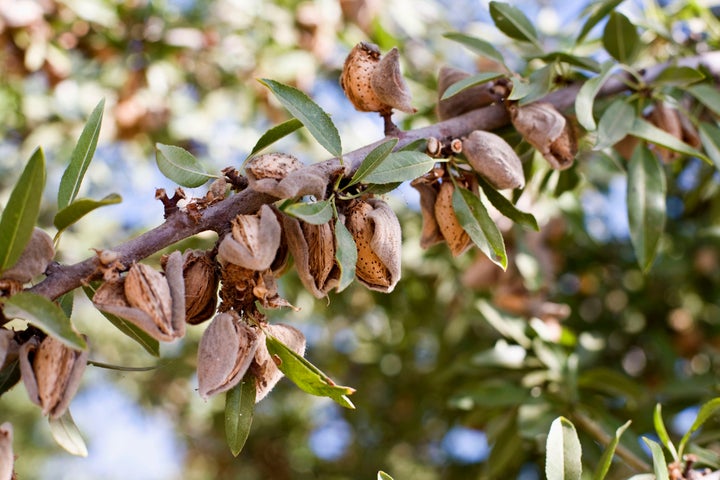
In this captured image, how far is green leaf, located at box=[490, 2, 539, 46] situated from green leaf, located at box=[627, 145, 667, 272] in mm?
269

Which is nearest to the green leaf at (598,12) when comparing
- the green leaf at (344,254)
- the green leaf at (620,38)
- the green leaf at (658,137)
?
the green leaf at (620,38)

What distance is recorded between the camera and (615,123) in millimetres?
1094

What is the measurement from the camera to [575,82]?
1.20 metres

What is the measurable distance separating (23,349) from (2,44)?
1716mm

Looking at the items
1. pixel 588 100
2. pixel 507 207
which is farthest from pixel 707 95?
pixel 507 207

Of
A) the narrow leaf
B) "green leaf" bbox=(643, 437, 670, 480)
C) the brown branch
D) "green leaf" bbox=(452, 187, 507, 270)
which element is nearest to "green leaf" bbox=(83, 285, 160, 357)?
the brown branch

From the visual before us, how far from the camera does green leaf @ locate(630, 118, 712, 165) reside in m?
1.10

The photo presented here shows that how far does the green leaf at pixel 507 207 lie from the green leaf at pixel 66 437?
624mm

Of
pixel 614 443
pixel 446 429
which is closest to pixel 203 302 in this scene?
pixel 614 443

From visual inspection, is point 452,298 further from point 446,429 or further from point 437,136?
point 437,136

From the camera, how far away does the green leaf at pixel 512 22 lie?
4.02ft

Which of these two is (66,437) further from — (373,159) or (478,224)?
(478,224)

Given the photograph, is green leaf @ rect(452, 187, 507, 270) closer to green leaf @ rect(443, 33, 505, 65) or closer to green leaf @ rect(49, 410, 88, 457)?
green leaf @ rect(443, 33, 505, 65)

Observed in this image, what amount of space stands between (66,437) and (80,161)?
0.34 metres
